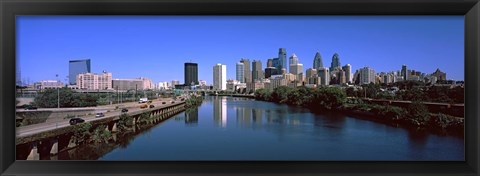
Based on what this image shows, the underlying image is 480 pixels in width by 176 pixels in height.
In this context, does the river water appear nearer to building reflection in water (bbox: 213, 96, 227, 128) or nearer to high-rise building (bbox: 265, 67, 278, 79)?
building reflection in water (bbox: 213, 96, 227, 128)

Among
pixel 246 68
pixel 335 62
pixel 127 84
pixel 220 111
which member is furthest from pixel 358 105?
pixel 127 84

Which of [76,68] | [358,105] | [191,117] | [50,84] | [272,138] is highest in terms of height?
[76,68]

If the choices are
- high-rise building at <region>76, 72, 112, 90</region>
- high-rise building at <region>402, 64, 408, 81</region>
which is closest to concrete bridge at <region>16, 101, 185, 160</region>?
high-rise building at <region>76, 72, 112, 90</region>

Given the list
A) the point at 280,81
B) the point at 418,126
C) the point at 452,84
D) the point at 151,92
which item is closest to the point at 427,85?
the point at 452,84

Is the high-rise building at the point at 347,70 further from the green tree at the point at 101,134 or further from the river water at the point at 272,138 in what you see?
the green tree at the point at 101,134

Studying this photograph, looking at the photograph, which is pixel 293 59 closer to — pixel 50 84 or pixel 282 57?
pixel 282 57

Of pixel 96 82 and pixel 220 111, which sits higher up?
pixel 96 82
